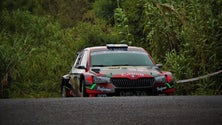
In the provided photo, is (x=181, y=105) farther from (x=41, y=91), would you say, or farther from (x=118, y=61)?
(x=41, y=91)

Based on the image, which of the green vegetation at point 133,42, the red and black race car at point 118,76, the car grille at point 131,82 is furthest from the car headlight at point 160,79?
the green vegetation at point 133,42

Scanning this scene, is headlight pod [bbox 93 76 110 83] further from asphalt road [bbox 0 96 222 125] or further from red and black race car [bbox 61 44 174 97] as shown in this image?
asphalt road [bbox 0 96 222 125]

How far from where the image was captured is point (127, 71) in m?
15.0

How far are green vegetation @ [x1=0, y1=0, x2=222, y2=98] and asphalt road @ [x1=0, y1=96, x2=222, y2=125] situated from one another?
7.85 metres

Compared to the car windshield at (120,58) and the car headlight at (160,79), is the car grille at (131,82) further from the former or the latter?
the car windshield at (120,58)

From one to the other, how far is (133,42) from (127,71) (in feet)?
31.0

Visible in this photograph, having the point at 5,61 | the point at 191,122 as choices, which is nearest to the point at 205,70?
the point at 5,61

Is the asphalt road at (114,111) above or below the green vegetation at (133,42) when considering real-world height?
above

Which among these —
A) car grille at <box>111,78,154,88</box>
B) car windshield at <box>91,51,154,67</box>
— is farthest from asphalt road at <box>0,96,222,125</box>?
car windshield at <box>91,51,154,67</box>

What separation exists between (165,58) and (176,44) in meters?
0.70

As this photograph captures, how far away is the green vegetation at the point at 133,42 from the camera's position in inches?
744

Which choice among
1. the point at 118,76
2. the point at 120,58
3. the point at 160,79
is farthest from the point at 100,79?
the point at 120,58

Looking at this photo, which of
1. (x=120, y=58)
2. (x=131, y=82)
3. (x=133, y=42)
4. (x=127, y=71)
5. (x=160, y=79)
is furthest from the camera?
(x=133, y=42)

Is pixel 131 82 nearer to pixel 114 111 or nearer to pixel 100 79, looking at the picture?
pixel 100 79
